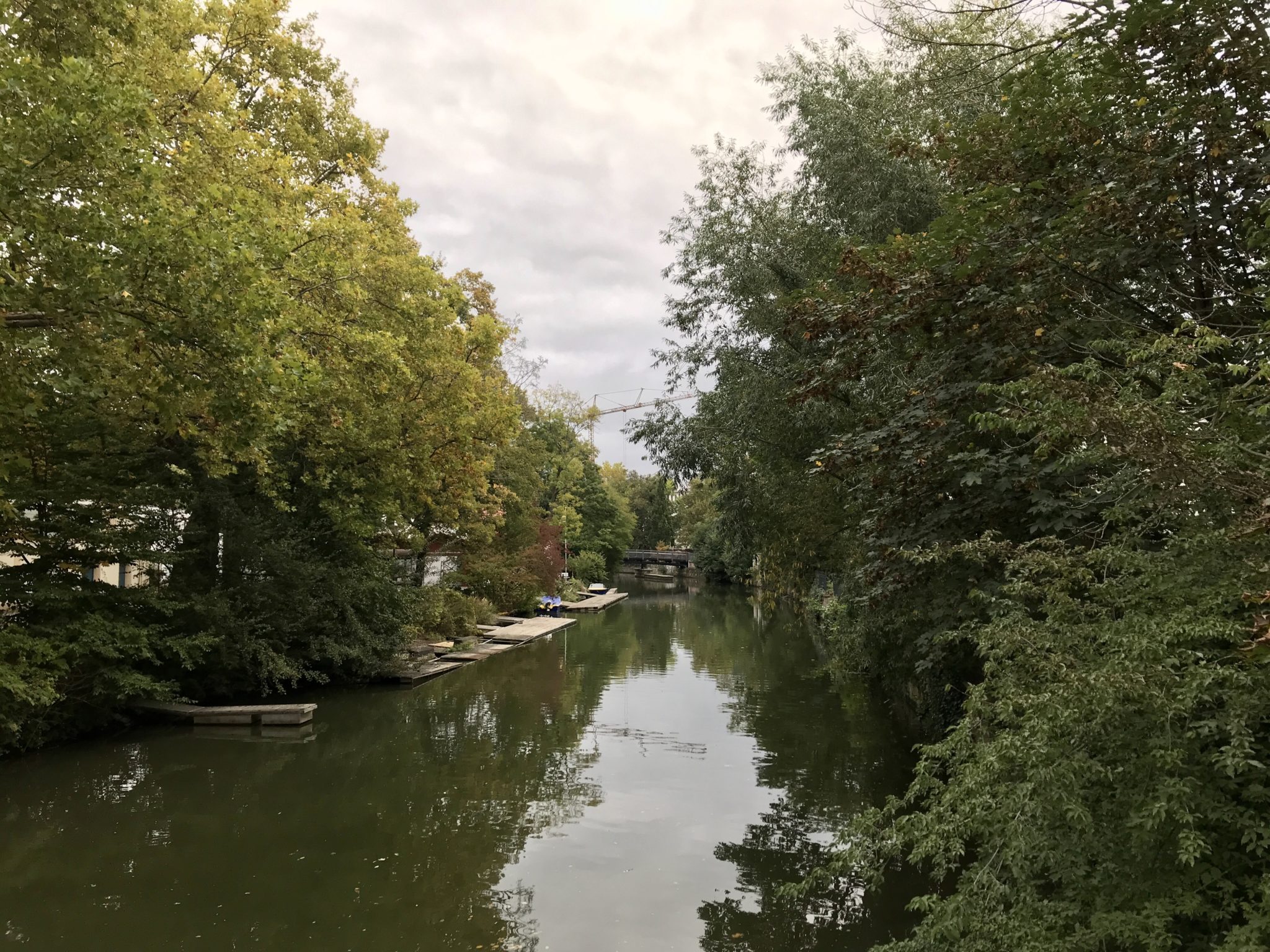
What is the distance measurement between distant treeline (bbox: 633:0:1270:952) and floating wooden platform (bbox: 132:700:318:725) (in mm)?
9443

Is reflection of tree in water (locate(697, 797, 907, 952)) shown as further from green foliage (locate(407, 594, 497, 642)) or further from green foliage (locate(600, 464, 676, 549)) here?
green foliage (locate(600, 464, 676, 549))

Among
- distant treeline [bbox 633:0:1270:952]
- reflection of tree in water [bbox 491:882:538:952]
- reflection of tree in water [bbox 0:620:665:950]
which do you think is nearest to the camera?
distant treeline [bbox 633:0:1270:952]

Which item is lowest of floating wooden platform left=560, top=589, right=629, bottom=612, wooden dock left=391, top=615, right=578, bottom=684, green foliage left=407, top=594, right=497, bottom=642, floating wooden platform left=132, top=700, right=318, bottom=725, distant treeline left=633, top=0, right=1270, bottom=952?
floating wooden platform left=560, top=589, right=629, bottom=612

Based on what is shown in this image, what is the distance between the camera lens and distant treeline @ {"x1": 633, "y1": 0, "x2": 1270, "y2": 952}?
3316mm

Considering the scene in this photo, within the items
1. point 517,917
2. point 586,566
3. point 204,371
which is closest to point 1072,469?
point 517,917

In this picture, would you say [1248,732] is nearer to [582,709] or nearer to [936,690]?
[936,690]

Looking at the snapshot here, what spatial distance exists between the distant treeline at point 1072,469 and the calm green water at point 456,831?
1.55 m

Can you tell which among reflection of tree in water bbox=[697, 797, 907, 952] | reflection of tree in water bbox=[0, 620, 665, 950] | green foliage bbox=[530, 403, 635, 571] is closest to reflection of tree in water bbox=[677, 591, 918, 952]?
reflection of tree in water bbox=[697, 797, 907, 952]

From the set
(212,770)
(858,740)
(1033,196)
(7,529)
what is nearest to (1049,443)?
(1033,196)

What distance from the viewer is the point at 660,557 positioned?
260 ft

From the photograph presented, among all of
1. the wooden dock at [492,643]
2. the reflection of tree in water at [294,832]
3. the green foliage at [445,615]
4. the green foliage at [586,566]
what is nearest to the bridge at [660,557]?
the green foliage at [586,566]

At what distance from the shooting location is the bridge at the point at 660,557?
255 feet

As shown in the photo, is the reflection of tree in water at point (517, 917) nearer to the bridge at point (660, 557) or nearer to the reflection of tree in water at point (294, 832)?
the reflection of tree in water at point (294, 832)

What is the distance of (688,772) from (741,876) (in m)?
3.71
